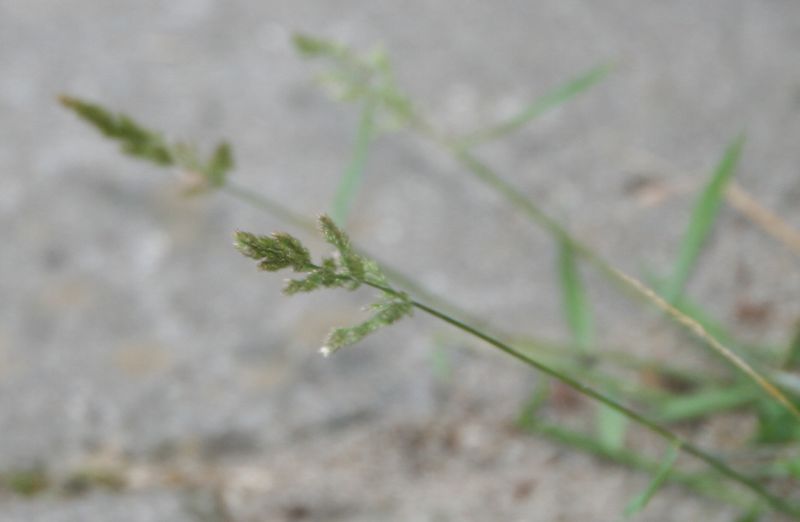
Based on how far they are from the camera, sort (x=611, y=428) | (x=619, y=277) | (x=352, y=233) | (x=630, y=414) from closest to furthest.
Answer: (x=630, y=414) < (x=619, y=277) < (x=611, y=428) < (x=352, y=233)

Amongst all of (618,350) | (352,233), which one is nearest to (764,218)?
(618,350)

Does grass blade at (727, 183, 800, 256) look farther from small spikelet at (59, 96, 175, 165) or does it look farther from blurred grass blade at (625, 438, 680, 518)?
small spikelet at (59, 96, 175, 165)

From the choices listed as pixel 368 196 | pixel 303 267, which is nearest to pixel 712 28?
pixel 368 196

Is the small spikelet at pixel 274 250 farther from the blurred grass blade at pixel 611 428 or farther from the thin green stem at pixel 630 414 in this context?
the blurred grass blade at pixel 611 428

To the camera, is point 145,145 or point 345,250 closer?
point 345,250

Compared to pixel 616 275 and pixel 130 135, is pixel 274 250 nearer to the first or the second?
pixel 130 135

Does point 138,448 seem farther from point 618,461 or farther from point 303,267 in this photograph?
point 303,267
